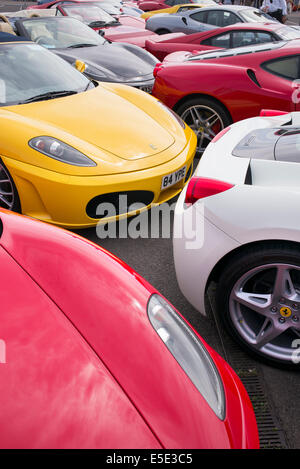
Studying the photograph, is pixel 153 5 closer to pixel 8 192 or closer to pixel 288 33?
pixel 288 33

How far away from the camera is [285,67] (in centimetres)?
457

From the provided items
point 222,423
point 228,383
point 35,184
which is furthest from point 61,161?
point 222,423

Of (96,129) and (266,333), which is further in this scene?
(96,129)

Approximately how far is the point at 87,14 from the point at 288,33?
195 inches

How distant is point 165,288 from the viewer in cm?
284

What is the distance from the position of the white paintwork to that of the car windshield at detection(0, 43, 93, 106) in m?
2.15

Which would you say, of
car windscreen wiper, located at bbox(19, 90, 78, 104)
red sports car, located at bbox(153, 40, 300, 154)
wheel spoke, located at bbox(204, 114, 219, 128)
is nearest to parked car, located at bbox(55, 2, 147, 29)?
red sports car, located at bbox(153, 40, 300, 154)

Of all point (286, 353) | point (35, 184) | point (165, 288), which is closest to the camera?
point (286, 353)

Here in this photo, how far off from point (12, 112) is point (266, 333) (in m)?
2.58

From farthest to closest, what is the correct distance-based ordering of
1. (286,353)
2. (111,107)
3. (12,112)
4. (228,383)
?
(111,107)
(12,112)
(286,353)
(228,383)

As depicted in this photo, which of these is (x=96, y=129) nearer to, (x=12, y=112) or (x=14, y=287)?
(x=12, y=112)

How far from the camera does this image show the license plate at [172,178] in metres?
3.31

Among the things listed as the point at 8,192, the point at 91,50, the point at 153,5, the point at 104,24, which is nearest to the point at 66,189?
the point at 8,192

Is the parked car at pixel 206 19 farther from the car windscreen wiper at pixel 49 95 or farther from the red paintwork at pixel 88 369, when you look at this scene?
the red paintwork at pixel 88 369
